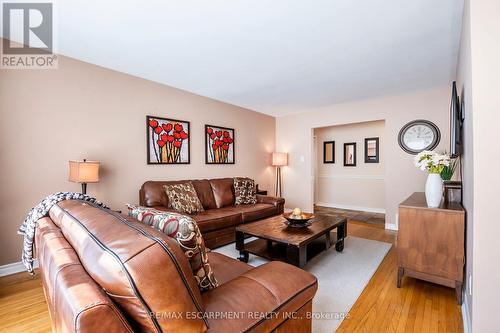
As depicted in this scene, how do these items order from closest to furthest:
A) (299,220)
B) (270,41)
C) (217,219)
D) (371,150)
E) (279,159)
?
1. (270,41)
2. (299,220)
3. (217,219)
4. (279,159)
5. (371,150)

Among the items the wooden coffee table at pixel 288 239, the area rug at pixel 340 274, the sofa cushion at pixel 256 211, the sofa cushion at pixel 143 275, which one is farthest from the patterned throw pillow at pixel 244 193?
the sofa cushion at pixel 143 275

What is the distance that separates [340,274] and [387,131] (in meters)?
2.82

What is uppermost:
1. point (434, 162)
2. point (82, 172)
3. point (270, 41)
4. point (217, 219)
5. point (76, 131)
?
point (270, 41)

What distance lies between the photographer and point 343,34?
87.4 inches

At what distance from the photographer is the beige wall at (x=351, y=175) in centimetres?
552

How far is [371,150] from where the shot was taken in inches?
220

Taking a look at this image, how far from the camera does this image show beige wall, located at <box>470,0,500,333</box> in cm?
128

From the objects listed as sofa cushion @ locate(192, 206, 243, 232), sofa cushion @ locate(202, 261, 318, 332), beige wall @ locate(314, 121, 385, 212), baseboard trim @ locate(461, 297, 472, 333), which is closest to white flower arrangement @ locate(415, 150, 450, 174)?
baseboard trim @ locate(461, 297, 472, 333)

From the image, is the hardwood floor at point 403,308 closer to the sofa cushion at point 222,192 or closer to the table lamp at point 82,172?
the sofa cushion at point 222,192

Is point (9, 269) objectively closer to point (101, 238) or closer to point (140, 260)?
point (101, 238)

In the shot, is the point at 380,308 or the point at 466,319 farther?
the point at 380,308

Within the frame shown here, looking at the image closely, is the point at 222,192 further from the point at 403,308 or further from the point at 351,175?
the point at 351,175

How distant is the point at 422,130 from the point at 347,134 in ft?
7.08

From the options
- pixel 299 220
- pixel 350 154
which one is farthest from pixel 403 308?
pixel 350 154
